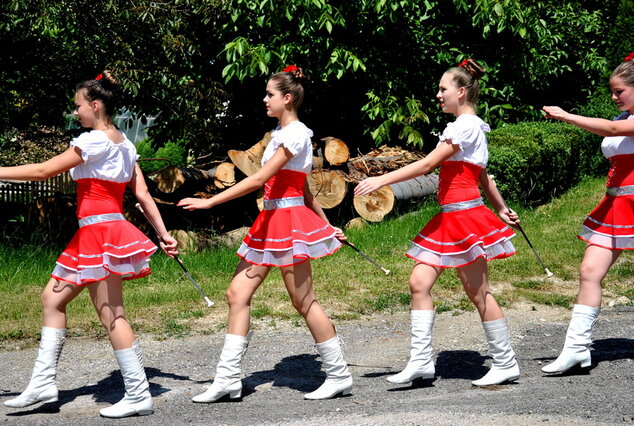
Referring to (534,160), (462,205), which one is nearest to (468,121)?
(462,205)

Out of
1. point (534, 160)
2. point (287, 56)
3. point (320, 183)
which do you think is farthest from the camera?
point (287, 56)

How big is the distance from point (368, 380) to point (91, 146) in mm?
2083

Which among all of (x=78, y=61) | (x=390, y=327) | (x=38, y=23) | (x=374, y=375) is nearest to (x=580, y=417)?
(x=374, y=375)

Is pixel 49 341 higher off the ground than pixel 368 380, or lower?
higher

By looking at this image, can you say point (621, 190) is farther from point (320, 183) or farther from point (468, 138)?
point (320, 183)

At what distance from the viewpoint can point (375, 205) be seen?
10.7 metres

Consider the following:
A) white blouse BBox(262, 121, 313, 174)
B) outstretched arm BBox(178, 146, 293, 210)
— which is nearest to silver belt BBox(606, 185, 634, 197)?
white blouse BBox(262, 121, 313, 174)

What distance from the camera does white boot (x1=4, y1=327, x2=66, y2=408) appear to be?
4414mm

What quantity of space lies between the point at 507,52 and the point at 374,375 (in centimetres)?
864

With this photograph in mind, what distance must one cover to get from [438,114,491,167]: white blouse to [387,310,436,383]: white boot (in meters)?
0.86

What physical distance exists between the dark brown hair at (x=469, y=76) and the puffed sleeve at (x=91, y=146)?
1.88 meters

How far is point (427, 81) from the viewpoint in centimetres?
1270

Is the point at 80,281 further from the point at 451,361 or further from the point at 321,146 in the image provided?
the point at 321,146

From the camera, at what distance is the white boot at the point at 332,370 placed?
4.60 metres
